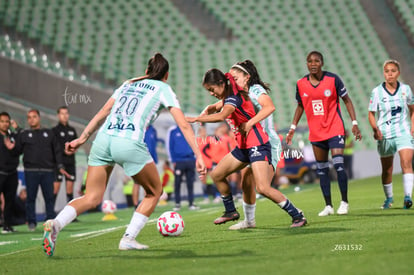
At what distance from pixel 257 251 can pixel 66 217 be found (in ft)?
5.90

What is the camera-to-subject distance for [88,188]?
6.64 meters

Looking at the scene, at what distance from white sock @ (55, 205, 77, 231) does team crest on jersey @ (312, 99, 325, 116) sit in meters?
4.37

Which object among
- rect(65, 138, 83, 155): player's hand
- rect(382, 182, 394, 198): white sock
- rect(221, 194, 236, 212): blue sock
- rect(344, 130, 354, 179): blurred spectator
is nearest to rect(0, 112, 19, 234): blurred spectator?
rect(221, 194, 236, 212): blue sock

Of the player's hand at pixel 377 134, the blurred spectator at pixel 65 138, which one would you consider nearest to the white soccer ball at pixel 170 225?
the player's hand at pixel 377 134

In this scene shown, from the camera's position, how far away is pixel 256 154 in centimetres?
791

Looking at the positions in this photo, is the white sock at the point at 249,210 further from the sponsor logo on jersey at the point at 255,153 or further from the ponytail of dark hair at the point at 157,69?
the ponytail of dark hair at the point at 157,69

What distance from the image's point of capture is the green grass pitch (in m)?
5.35

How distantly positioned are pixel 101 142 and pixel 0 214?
26.3ft

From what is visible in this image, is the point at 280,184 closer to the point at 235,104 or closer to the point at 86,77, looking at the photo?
the point at 86,77

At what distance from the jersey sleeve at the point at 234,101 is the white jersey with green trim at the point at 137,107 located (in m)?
1.24

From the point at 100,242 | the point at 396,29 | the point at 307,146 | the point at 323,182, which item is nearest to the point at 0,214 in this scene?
the point at 100,242

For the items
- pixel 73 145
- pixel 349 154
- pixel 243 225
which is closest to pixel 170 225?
pixel 243 225

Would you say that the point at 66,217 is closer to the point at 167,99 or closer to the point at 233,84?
the point at 167,99

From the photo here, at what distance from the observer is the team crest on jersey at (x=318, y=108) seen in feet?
32.1
